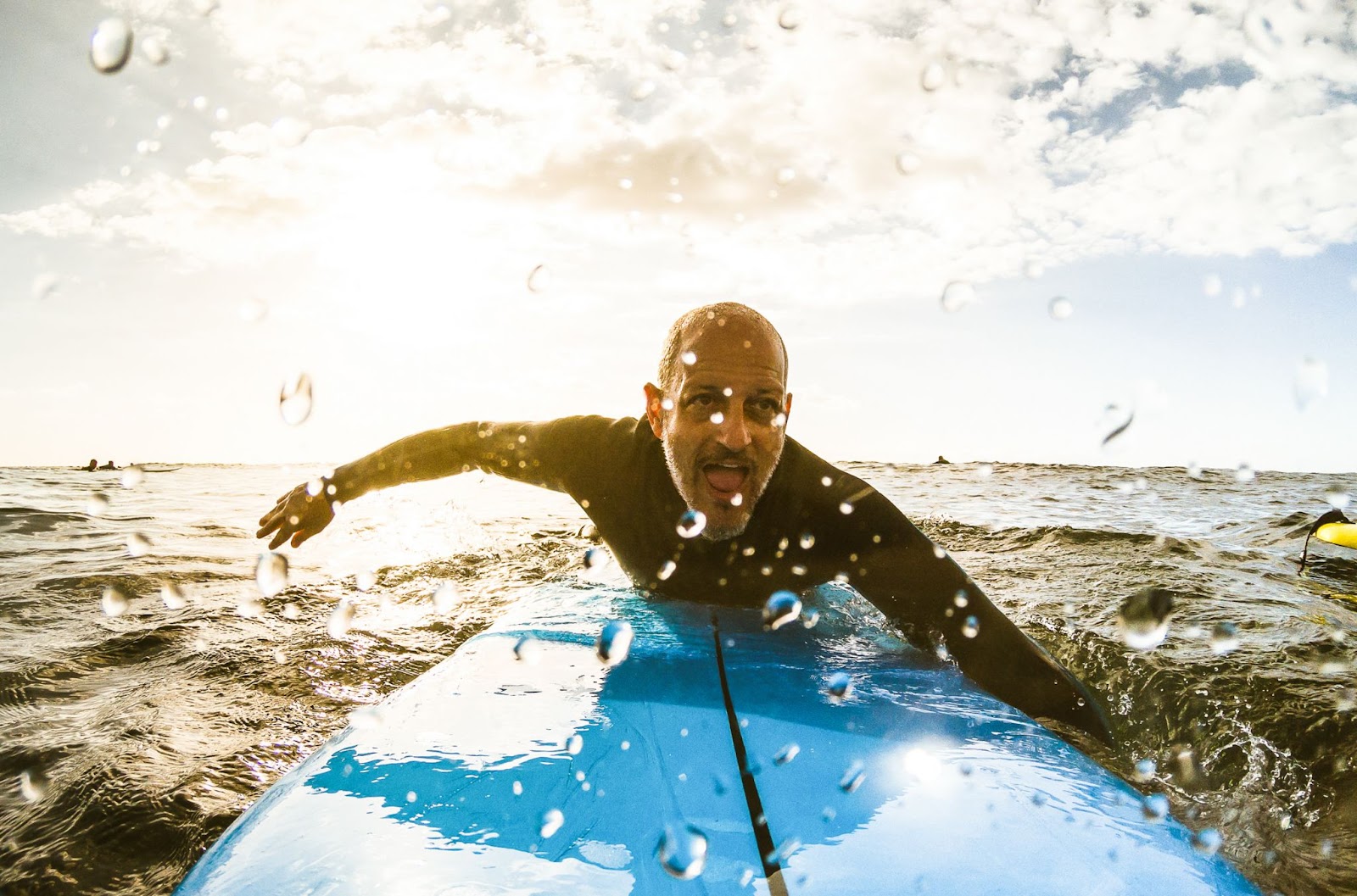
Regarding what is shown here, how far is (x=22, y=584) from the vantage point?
492 cm

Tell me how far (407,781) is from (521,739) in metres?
0.28

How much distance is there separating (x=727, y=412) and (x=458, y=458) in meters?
1.45

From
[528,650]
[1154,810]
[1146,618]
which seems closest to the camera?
[1154,810]

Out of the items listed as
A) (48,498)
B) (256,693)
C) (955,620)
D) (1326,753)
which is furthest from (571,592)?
(48,498)

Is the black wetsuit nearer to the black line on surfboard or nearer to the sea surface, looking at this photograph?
the sea surface

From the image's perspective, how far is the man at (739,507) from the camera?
2.58m

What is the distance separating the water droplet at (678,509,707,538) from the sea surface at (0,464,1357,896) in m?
1.01

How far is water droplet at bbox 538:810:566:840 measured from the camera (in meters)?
1.46

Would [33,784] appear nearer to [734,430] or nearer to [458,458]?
[458,458]

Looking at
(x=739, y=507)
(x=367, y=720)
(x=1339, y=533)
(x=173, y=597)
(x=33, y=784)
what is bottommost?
(x=173, y=597)

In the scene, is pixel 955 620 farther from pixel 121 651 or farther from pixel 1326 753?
pixel 121 651

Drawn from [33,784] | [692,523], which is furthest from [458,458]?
[33,784]

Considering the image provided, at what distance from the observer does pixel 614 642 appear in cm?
277

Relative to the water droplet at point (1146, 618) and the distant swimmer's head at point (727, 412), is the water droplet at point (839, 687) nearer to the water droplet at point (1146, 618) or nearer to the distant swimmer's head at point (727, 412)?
the distant swimmer's head at point (727, 412)
